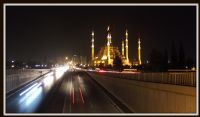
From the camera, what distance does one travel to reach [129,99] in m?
32.5

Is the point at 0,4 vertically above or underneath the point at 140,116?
above

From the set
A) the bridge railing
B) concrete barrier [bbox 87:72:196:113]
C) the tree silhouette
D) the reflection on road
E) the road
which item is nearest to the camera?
concrete barrier [bbox 87:72:196:113]

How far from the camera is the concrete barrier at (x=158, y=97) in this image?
16250 mm

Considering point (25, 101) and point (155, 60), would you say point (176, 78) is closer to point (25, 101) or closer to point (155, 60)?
point (25, 101)

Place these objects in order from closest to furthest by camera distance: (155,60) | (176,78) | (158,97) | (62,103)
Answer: (158,97) → (176,78) → (62,103) → (155,60)

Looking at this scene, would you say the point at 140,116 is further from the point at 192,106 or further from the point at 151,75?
the point at 151,75

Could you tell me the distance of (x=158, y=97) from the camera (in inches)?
837

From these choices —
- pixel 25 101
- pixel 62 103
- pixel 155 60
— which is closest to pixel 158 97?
pixel 62 103

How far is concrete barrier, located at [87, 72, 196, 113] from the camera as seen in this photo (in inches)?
640

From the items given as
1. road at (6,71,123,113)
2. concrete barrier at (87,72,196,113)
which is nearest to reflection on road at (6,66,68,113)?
road at (6,71,123,113)

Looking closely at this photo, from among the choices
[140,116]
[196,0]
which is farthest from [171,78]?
[196,0]

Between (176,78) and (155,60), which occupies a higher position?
(155,60)

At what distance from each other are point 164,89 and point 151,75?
13.4m

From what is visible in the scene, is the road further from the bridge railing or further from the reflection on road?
the bridge railing
